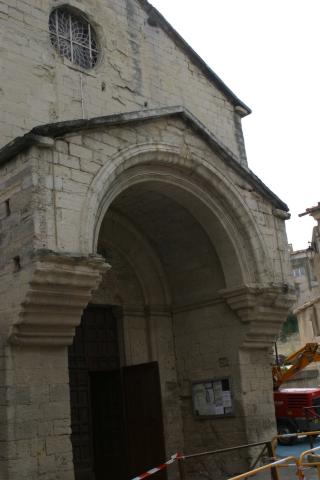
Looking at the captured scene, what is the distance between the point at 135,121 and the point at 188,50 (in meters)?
3.53

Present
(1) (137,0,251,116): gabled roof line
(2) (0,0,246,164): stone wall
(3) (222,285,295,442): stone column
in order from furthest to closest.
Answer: (1) (137,0,251,116): gabled roof line → (3) (222,285,295,442): stone column → (2) (0,0,246,164): stone wall

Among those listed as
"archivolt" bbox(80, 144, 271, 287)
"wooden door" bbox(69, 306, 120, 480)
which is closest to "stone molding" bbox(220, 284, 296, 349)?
"archivolt" bbox(80, 144, 271, 287)

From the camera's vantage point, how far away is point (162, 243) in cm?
1126

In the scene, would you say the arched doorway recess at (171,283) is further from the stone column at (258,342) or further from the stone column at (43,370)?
the stone column at (43,370)

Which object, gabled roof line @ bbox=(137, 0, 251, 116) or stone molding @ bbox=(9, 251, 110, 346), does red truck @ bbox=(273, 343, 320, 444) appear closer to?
gabled roof line @ bbox=(137, 0, 251, 116)

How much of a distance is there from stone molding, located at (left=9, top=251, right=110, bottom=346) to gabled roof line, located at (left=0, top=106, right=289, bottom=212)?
4.83 feet

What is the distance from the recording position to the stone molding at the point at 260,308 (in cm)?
999

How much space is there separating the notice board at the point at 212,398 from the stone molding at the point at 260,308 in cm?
82

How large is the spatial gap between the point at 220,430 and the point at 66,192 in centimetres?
519

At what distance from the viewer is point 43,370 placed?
23.7 feet

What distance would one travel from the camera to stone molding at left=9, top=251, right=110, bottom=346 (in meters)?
6.95

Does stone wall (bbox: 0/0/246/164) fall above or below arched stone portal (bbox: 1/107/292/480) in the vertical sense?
above

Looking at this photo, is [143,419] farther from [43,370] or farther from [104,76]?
[104,76]

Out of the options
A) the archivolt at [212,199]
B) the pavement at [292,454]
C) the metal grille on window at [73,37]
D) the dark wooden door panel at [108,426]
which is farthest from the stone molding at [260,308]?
the metal grille on window at [73,37]
